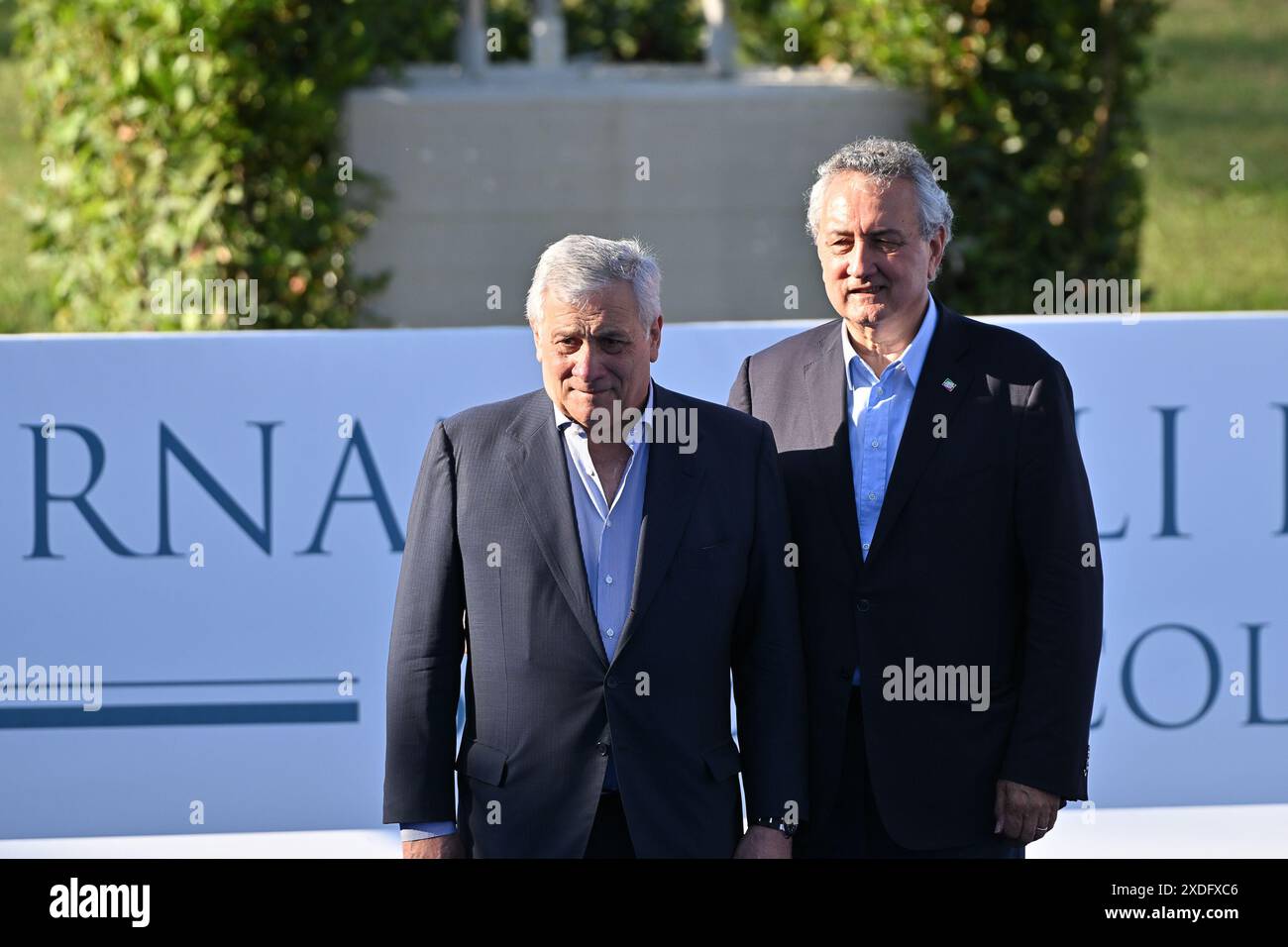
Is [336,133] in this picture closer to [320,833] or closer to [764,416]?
[320,833]

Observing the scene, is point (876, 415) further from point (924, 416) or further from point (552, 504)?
point (552, 504)

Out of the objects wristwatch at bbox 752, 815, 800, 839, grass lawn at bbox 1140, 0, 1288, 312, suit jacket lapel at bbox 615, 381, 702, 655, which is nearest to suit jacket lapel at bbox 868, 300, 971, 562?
suit jacket lapel at bbox 615, 381, 702, 655

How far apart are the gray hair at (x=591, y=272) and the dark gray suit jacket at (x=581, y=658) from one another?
0.84 feet

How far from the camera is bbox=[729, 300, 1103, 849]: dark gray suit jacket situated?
2.97m

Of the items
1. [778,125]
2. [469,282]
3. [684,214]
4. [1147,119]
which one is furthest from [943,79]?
[1147,119]

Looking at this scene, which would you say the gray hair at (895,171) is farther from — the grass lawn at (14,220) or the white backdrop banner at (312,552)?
the grass lawn at (14,220)

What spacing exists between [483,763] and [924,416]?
3.34 ft

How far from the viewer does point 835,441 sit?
304 centimetres

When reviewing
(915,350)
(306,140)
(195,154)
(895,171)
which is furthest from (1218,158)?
(895,171)

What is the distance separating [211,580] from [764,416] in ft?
6.50

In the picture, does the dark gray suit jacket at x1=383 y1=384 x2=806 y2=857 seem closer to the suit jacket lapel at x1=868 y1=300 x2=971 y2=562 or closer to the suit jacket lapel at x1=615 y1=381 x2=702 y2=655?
the suit jacket lapel at x1=615 y1=381 x2=702 y2=655

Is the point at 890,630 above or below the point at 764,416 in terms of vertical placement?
below
